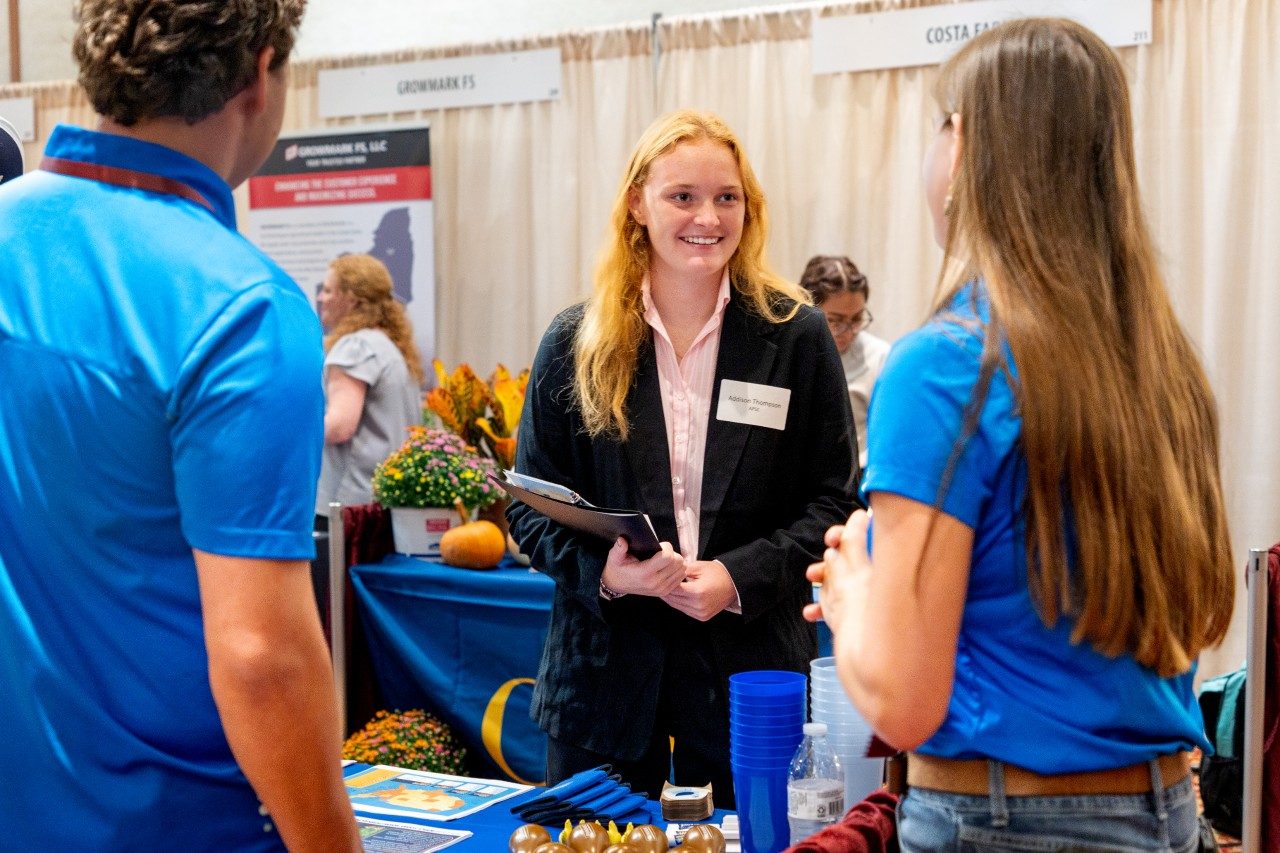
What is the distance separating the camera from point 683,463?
225 cm

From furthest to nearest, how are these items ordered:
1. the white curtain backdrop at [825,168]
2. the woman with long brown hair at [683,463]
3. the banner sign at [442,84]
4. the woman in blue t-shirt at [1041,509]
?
1. the banner sign at [442,84]
2. the white curtain backdrop at [825,168]
3. the woman with long brown hair at [683,463]
4. the woman in blue t-shirt at [1041,509]

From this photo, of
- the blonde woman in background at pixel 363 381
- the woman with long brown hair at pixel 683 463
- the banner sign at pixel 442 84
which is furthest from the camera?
the banner sign at pixel 442 84

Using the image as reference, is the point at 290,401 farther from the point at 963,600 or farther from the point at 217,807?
the point at 963,600

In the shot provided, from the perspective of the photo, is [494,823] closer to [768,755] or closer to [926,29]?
[768,755]

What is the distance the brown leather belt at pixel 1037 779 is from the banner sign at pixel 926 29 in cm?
413

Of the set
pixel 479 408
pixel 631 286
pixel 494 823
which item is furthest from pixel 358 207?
pixel 494 823

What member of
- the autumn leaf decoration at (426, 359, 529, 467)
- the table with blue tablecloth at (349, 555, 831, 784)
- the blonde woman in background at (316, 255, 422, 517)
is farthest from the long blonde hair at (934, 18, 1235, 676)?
the blonde woman in background at (316, 255, 422, 517)

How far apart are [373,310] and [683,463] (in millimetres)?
2920

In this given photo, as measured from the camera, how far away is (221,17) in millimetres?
1055

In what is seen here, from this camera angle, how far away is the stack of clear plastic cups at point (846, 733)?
5.52 ft

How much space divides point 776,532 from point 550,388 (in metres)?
0.47

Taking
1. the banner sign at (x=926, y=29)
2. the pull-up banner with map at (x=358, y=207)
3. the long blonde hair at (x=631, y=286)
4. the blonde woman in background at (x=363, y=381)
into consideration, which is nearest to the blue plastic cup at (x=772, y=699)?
the long blonde hair at (x=631, y=286)

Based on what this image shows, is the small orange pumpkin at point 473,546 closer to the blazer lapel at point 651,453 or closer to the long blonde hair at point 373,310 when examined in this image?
the long blonde hair at point 373,310

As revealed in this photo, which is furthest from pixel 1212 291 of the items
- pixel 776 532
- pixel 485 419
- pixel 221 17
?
pixel 221 17
